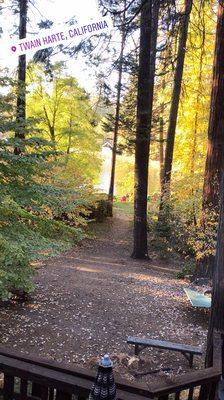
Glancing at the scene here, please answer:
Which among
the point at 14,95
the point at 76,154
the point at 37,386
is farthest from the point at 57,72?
the point at 37,386

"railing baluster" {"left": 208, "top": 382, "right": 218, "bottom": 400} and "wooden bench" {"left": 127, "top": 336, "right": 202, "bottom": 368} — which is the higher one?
"railing baluster" {"left": 208, "top": 382, "right": 218, "bottom": 400}

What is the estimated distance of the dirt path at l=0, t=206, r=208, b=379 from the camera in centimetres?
554

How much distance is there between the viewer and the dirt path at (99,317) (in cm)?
554

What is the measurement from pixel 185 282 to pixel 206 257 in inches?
46.4

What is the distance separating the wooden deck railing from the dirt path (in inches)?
86.6

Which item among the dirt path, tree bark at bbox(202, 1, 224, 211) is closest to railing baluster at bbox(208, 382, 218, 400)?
the dirt path

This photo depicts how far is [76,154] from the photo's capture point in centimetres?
1859

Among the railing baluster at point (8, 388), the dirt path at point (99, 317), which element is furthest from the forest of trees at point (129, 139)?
the railing baluster at point (8, 388)

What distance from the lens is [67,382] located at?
2643mm

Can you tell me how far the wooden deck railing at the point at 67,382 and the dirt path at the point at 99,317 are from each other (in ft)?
7.21

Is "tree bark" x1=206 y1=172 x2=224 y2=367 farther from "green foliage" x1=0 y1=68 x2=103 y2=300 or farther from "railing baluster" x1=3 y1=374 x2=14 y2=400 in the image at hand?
"green foliage" x1=0 y1=68 x2=103 y2=300

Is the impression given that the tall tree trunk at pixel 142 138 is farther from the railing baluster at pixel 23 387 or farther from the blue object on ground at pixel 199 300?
the railing baluster at pixel 23 387

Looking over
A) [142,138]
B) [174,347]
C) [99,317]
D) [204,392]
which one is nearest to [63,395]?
[204,392]

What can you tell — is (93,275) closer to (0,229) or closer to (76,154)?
(0,229)
